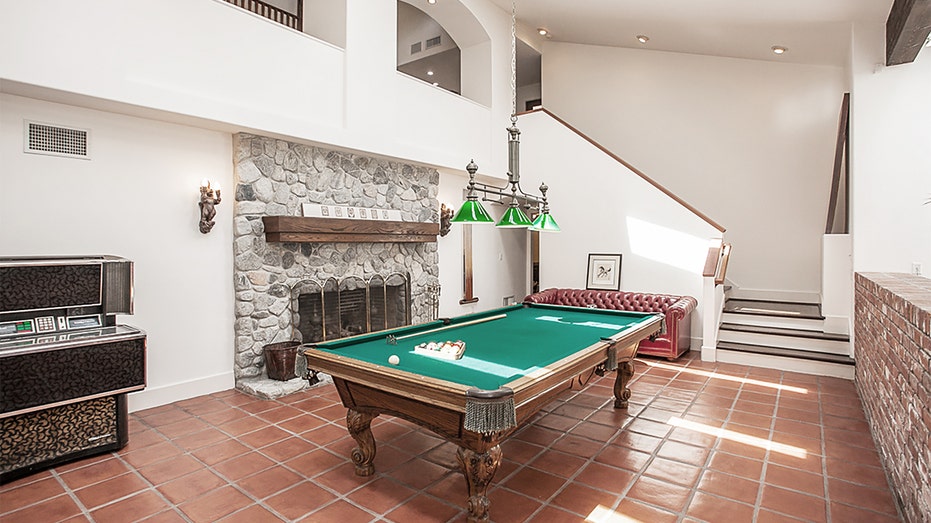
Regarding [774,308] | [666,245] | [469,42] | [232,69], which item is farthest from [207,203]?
[774,308]

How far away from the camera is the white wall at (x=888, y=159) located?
15.9 feet

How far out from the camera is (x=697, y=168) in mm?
8211

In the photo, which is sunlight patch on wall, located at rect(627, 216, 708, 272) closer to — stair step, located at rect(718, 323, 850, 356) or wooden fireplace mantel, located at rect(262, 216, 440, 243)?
stair step, located at rect(718, 323, 850, 356)

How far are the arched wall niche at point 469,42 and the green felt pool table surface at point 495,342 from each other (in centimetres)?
463

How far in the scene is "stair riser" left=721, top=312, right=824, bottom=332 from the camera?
615 cm

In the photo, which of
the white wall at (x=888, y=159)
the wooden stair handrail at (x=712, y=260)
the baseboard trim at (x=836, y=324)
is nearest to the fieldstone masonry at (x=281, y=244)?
the wooden stair handrail at (x=712, y=260)

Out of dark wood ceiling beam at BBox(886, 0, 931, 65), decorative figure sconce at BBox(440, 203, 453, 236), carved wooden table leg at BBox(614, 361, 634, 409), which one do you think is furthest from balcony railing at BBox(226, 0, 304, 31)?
dark wood ceiling beam at BBox(886, 0, 931, 65)

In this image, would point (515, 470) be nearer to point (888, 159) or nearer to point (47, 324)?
point (47, 324)

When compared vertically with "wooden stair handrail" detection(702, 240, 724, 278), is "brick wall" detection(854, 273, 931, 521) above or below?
below

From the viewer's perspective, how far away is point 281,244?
508 cm

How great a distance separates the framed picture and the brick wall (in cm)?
346

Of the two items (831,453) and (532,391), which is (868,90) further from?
(532,391)

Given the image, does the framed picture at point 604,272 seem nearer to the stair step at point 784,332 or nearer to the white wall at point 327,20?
the stair step at point 784,332

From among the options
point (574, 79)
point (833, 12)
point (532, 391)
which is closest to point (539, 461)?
point (532, 391)
